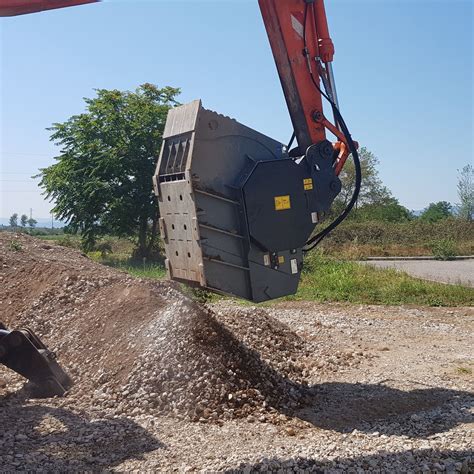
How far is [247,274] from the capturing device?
17.1 ft

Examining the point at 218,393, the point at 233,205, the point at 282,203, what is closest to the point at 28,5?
the point at 233,205

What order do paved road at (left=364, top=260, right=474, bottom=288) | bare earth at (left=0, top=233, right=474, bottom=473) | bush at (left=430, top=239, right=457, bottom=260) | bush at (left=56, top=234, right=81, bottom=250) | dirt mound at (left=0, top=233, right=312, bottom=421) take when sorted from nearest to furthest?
bare earth at (left=0, top=233, right=474, bottom=473) < dirt mound at (left=0, top=233, right=312, bottom=421) < paved road at (left=364, top=260, right=474, bottom=288) < bush at (left=430, top=239, right=457, bottom=260) < bush at (left=56, top=234, right=81, bottom=250)

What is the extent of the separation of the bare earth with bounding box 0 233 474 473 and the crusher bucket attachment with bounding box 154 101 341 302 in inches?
33.7

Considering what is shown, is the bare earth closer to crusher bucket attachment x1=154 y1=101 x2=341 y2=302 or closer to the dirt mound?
the dirt mound

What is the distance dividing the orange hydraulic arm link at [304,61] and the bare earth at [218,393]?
214 centimetres

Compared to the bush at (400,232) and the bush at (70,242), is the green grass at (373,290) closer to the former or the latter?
the bush at (70,242)

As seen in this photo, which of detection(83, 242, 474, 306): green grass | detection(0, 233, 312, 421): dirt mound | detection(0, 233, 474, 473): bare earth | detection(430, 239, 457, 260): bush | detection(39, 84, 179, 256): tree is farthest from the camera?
detection(430, 239, 457, 260): bush

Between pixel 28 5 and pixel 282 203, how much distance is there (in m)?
2.46

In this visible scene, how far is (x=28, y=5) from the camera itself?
4219 millimetres

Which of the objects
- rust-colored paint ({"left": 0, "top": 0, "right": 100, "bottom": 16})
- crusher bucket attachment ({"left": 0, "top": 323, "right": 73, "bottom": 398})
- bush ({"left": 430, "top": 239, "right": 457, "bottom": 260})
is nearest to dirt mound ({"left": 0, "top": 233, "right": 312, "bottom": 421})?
crusher bucket attachment ({"left": 0, "top": 323, "right": 73, "bottom": 398})

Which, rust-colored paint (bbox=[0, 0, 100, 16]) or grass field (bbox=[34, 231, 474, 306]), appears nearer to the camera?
rust-colored paint (bbox=[0, 0, 100, 16])

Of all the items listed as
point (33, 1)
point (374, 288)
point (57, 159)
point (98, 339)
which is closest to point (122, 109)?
point (57, 159)

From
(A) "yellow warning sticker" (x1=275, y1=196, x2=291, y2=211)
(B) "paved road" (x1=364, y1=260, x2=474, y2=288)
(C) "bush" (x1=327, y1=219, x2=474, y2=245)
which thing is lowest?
(B) "paved road" (x1=364, y1=260, x2=474, y2=288)

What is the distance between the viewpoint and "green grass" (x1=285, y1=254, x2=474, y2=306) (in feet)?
38.0
